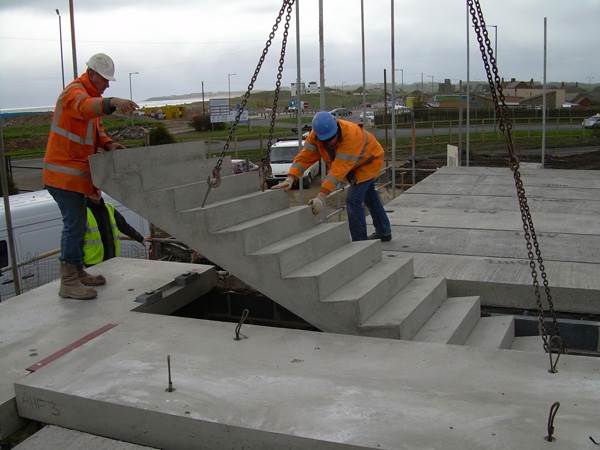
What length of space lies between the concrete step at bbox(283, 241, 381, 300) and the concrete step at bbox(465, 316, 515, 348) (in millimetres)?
996

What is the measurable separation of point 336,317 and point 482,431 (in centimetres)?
168

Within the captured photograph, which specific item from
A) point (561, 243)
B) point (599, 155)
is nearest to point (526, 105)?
point (599, 155)

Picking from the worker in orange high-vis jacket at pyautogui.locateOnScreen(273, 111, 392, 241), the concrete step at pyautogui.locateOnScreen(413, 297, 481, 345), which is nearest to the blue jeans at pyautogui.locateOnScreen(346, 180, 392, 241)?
the worker in orange high-vis jacket at pyautogui.locateOnScreen(273, 111, 392, 241)

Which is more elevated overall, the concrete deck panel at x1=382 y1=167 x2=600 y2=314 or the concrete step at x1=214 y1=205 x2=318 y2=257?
the concrete step at x1=214 y1=205 x2=318 y2=257

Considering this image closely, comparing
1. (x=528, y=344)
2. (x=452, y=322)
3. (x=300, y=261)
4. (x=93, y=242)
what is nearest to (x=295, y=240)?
(x=300, y=261)

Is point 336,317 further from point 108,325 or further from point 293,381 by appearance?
point 108,325

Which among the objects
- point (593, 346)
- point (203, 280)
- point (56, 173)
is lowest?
point (593, 346)

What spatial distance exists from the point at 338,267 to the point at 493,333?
4.30 ft

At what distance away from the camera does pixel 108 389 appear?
3.59 meters

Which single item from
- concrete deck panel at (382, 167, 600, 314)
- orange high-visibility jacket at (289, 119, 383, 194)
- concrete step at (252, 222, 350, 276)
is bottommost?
concrete deck panel at (382, 167, 600, 314)

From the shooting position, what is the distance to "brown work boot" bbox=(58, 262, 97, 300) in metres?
5.34

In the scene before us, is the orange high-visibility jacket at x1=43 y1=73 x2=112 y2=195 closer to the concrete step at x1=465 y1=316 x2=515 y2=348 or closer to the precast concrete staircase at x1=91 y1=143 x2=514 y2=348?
the precast concrete staircase at x1=91 y1=143 x2=514 y2=348

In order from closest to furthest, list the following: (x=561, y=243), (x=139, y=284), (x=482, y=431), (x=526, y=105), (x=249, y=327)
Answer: (x=482, y=431), (x=249, y=327), (x=139, y=284), (x=561, y=243), (x=526, y=105)

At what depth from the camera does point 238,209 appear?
5238 millimetres
